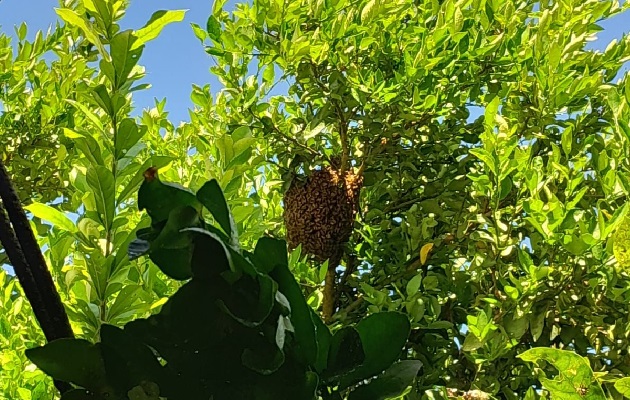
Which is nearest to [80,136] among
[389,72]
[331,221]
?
[331,221]

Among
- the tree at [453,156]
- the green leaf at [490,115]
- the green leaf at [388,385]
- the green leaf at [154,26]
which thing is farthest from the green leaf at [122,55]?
the green leaf at [490,115]

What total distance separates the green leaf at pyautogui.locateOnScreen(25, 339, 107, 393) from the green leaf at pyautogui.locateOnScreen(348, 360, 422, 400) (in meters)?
0.12

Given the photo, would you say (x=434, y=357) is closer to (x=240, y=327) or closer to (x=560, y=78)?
(x=560, y=78)

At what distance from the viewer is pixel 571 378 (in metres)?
0.49

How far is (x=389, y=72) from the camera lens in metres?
1.40

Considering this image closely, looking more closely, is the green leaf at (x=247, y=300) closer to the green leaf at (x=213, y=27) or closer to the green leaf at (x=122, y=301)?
the green leaf at (x=122, y=301)

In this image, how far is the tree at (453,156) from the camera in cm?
104

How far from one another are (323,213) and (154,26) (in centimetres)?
92

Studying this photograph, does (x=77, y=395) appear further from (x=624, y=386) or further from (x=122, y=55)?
(x=624, y=386)

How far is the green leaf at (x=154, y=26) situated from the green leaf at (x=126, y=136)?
52mm

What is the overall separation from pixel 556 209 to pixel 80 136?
71 cm

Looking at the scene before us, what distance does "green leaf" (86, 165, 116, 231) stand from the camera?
0.41m

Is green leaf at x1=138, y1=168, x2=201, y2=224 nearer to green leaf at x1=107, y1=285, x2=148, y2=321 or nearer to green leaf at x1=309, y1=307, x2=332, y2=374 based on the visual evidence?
green leaf at x1=309, y1=307, x2=332, y2=374

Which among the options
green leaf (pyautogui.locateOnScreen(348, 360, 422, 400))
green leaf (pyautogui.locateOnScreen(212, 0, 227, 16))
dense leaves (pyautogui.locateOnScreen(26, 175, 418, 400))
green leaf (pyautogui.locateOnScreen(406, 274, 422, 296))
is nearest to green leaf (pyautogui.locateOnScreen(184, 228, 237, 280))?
dense leaves (pyautogui.locateOnScreen(26, 175, 418, 400))
